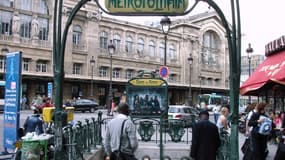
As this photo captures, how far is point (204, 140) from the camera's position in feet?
23.1

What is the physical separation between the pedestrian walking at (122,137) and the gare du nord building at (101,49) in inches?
1417

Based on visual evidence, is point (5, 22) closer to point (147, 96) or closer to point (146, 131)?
point (147, 96)

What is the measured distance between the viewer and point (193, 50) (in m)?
79.4

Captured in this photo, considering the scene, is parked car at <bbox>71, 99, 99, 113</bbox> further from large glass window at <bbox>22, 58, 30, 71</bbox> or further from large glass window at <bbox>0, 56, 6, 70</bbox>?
Result: large glass window at <bbox>22, 58, 30, 71</bbox>

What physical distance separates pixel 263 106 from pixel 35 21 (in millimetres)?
47794

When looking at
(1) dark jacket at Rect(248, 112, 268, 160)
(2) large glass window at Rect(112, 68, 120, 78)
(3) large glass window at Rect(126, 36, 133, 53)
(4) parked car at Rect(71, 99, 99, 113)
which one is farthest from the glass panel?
(1) dark jacket at Rect(248, 112, 268, 160)

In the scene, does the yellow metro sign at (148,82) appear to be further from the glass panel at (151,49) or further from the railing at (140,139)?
the glass panel at (151,49)

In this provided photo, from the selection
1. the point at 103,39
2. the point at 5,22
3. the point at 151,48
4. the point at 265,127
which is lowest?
the point at 265,127

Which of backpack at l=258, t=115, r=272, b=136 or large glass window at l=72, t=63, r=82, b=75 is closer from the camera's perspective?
backpack at l=258, t=115, r=272, b=136

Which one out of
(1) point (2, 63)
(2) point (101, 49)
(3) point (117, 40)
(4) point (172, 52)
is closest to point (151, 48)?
(4) point (172, 52)

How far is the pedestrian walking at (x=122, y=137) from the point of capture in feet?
19.9

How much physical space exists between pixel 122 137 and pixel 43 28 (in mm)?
50769

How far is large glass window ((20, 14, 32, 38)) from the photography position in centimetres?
5156

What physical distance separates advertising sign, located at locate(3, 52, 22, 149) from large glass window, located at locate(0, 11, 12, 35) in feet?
140
